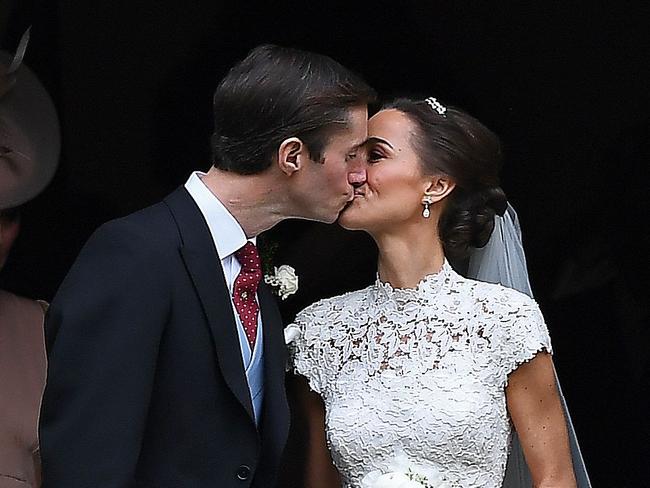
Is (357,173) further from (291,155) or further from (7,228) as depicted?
(7,228)

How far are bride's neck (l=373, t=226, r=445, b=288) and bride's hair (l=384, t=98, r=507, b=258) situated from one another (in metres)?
0.06

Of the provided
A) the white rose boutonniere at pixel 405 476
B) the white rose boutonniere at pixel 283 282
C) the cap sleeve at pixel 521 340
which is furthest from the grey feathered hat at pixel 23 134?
the cap sleeve at pixel 521 340

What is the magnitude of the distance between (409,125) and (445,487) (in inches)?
33.2

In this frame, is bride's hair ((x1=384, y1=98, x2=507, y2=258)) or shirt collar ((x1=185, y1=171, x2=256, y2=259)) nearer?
shirt collar ((x1=185, y1=171, x2=256, y2=259))

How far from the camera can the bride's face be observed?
312 centimetres

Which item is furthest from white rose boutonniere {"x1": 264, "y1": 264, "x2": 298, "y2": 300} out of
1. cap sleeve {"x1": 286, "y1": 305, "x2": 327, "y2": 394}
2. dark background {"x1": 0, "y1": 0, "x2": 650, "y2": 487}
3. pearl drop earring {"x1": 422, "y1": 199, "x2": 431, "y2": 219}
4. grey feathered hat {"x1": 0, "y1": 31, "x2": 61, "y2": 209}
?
dark background {"x1": 0, "y1": 0, "x2": 650, "y2": 487}

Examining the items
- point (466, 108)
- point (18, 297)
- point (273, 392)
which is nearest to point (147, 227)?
point (273, 392)

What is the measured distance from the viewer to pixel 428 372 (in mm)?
3166

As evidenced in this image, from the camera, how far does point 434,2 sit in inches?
177

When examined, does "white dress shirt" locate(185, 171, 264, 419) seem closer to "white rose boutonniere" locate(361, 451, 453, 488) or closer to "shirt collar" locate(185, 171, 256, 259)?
"shirt collar" locate(185, 171, 256, 259)

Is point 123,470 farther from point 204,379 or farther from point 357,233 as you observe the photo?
point 357,233

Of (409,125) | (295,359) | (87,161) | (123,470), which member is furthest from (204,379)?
(87,161)

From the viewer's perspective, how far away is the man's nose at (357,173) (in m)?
3.02

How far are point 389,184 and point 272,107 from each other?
491 mm
